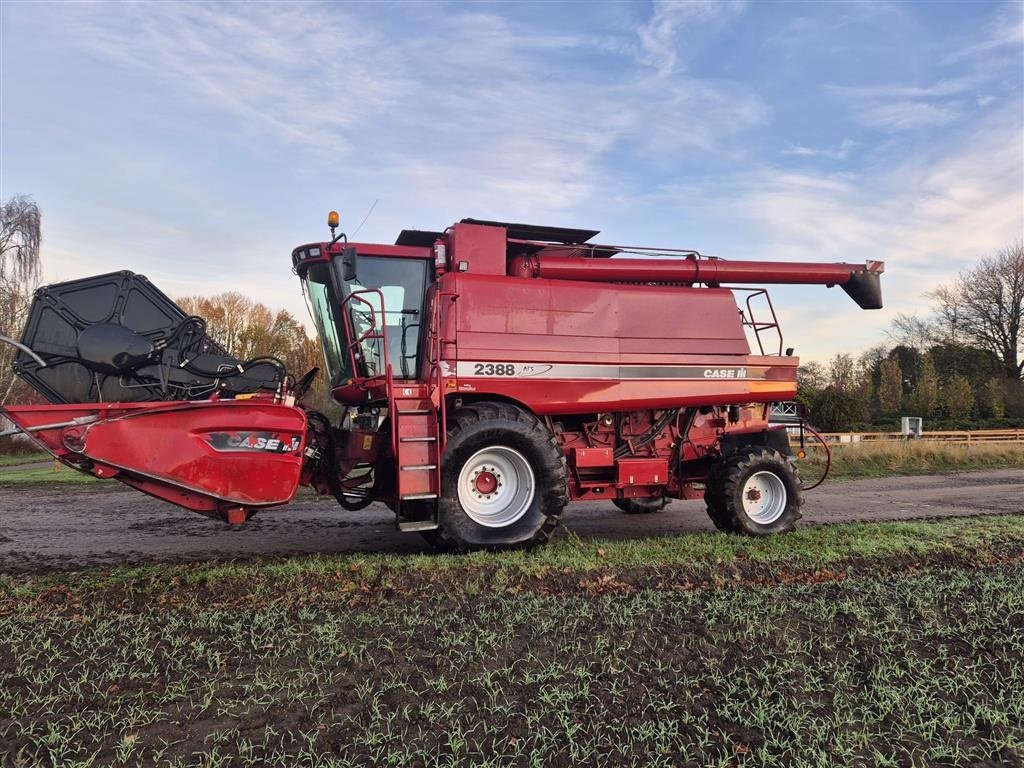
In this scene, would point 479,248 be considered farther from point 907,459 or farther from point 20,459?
point 20,459

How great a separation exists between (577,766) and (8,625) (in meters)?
3.53

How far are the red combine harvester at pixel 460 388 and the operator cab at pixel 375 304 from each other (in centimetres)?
2

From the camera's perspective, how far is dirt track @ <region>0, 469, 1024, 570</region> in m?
6.99

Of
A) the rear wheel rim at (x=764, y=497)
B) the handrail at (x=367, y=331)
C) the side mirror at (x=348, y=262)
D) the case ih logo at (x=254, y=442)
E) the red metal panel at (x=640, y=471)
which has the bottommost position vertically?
the rear wheel rim at (x=764, y=497)

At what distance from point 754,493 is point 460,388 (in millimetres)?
3543

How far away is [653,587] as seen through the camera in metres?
5.15

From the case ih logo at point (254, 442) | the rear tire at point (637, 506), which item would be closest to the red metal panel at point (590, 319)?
the case ih logo at point (254, 442)

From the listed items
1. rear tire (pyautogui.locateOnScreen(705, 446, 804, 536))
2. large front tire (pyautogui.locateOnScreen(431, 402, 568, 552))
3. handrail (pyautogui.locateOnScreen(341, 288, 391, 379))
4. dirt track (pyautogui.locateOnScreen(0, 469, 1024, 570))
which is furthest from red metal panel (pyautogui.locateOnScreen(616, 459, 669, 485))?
handrail (pyautogui.locateOnScreen(341, 288, 391, 379))

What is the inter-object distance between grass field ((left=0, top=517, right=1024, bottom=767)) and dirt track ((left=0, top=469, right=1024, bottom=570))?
152cm

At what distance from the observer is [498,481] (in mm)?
6598

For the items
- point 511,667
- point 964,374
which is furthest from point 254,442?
point 964,374

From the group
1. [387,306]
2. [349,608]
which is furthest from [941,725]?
[387,306]

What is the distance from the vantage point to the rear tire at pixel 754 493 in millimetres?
7316

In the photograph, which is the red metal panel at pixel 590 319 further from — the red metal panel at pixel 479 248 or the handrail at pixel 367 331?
the handrail at pixel 367 331
